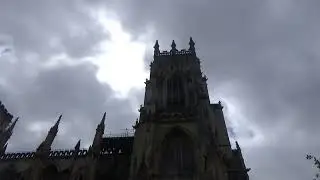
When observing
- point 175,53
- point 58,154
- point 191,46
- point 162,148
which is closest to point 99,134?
point 58,154

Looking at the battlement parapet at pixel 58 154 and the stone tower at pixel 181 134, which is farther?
the battlement parapet at pixel 58 154

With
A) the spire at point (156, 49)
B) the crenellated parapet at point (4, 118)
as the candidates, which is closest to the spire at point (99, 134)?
the spire at point (156, 49)

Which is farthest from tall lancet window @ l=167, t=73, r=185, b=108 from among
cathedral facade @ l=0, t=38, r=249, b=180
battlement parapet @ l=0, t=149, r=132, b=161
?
battlement parapet @ l=0, t=149, r=132, b=161

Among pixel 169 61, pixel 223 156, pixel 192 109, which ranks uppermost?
pixel 169 61

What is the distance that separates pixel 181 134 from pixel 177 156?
217 centimetres

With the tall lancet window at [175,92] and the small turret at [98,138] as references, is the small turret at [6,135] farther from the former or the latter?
the tall lancet window at [175,92]

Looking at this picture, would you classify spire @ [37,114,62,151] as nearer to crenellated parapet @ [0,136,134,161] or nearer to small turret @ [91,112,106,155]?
crenellated parapet @ [0,136,134,161]

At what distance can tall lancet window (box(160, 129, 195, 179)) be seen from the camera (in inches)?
998

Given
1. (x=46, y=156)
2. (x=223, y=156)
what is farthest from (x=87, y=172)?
(x=223, y=156)

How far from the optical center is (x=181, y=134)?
2812 centimetres

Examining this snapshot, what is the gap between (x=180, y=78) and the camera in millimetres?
35281

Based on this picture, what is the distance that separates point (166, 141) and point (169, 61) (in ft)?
41.1

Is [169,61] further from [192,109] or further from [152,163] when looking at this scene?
[152,163]

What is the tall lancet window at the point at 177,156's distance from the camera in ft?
83.1
